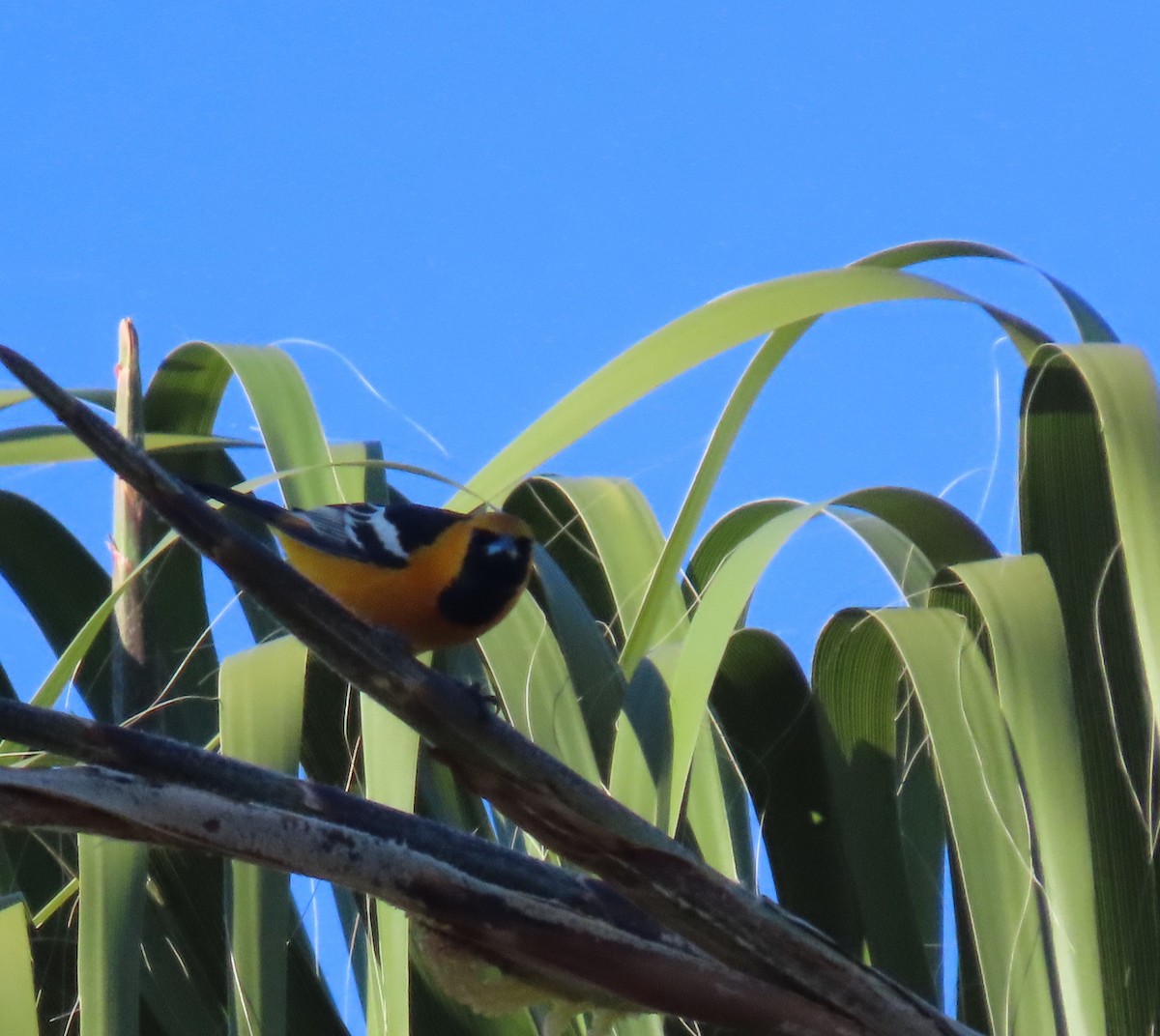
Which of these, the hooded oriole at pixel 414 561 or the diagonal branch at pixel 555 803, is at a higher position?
the hooded oriole at pixel 414 561

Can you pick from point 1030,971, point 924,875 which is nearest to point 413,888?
point 1030,971

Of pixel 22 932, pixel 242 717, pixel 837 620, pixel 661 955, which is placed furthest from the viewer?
pixel 837 620

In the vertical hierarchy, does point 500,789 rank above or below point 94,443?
below

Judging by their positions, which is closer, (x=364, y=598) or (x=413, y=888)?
(x=413, y=888)

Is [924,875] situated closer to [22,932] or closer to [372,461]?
[372,461]

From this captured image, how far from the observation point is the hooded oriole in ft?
7.14

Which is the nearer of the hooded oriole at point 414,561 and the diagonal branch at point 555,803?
the diagonal branch at point 555,803

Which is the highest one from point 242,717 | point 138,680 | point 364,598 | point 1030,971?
point 364,598

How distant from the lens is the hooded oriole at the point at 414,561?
2.18 meters

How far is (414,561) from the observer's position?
242 centimetres

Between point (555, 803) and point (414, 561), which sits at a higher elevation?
point (414, 561)

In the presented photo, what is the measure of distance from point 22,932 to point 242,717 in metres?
0.31

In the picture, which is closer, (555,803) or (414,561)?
(555,803)

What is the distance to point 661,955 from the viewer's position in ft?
3.29
